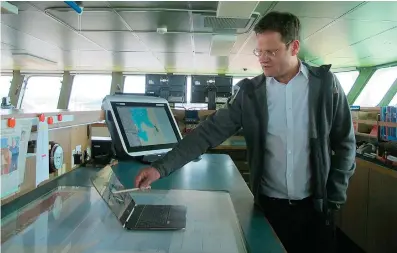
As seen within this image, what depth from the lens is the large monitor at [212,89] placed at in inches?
113

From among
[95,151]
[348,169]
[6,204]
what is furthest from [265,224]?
[95,151]

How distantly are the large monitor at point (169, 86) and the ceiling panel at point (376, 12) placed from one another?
7.82 ft

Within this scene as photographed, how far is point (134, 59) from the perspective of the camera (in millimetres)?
7406

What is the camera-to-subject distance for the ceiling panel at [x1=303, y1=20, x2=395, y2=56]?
4098mm

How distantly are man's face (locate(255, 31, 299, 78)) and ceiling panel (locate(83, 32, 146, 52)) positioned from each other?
415 centimetres

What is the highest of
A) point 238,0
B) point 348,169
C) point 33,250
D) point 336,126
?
point 238,0

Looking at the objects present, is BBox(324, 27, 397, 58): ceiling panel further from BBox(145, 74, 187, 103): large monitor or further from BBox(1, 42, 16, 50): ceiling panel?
BBox(1, 42, 16, 50): ceiling panel

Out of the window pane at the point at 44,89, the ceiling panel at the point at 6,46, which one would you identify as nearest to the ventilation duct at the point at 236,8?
the ceiling panel at the point at 6,46

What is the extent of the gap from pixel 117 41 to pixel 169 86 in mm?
3266

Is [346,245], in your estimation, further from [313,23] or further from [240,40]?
[240,40]

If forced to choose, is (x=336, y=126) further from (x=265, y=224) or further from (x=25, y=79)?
(x=25, y=79)

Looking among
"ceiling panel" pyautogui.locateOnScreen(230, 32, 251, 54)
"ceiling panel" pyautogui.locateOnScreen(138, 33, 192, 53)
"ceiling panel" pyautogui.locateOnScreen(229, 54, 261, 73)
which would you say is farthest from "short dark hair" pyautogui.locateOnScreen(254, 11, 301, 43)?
"ceiling panel" pyautogui.locateOnScreen(229, 54, 261, 73)

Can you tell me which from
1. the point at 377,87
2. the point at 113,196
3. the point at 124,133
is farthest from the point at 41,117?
the point at 377,87

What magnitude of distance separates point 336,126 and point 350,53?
5577mm
